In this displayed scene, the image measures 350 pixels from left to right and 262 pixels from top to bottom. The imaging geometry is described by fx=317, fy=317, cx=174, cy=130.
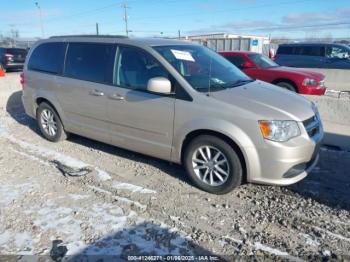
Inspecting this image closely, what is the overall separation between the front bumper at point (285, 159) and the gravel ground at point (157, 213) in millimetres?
342

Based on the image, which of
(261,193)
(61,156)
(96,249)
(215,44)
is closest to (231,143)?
(261,193)

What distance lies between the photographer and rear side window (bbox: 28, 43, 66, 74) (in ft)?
17.7

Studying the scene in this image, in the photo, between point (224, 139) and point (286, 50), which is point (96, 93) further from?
point (286, 50)

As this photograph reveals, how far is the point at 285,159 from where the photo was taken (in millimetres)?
3492

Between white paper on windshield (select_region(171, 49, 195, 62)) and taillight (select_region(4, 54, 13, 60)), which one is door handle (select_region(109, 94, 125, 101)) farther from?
taillight (select_region(4, 54, 13, 60))

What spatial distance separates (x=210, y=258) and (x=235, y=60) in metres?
8.13

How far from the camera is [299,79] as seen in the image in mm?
8641

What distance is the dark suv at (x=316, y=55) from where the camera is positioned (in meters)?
14.0

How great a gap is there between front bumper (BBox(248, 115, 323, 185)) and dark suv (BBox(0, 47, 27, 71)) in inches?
709

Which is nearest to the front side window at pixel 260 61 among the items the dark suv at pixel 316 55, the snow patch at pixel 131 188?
the dark suv at pixel 316 55

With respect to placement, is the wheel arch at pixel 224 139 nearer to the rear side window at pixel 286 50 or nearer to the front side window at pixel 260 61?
the front side window at pixel 260 61

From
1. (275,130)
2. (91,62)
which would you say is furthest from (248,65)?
(275,130)

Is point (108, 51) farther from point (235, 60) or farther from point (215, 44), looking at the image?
point (215, 44)

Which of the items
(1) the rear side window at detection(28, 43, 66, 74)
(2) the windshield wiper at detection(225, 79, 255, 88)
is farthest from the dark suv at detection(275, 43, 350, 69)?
(1) the rear side window at detection(28, 43, 66, 74)
